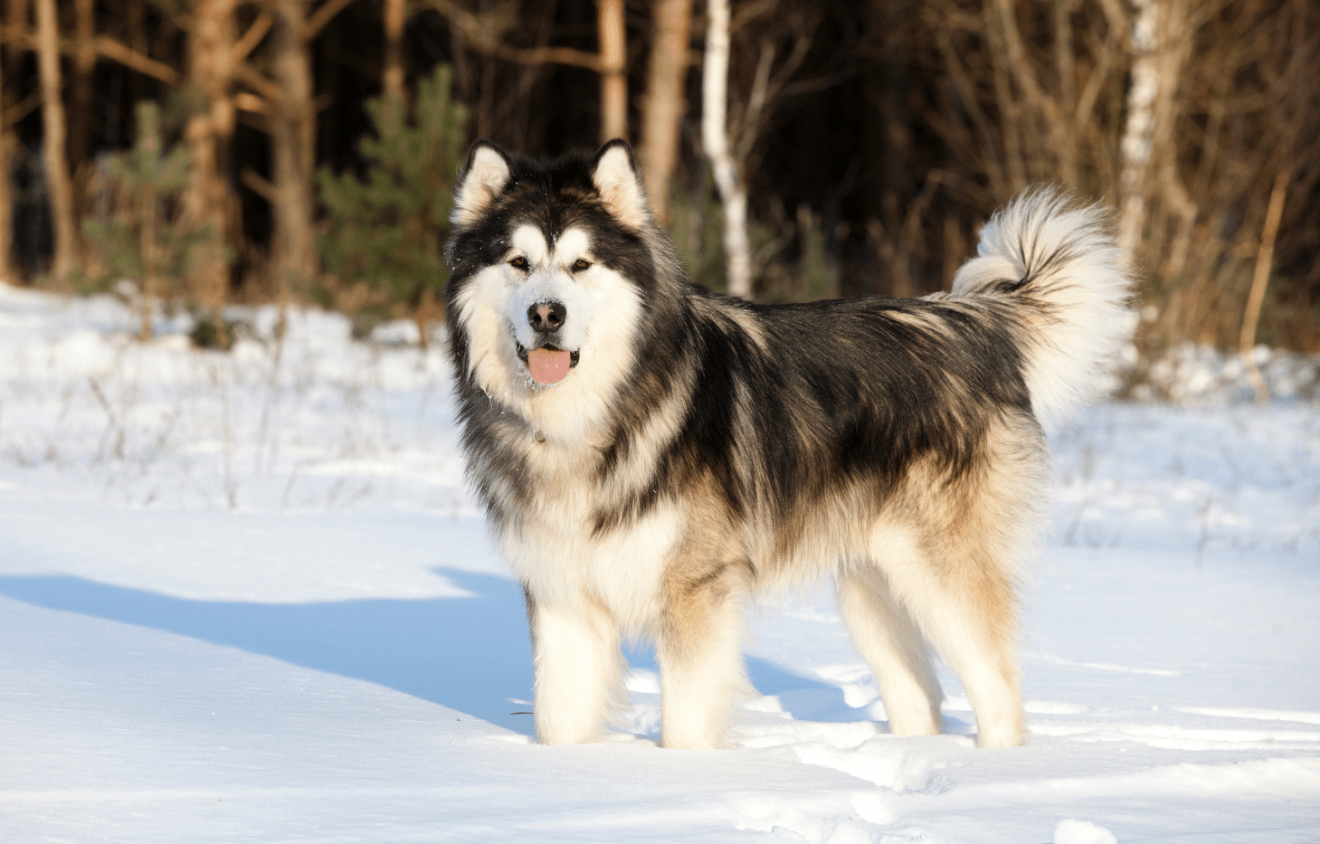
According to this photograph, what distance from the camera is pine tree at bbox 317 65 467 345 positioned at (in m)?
9.72

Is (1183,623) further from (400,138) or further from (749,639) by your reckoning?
(400,138)

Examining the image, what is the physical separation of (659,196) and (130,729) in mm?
8930

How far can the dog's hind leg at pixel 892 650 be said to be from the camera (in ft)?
11.1

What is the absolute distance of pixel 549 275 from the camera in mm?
2881

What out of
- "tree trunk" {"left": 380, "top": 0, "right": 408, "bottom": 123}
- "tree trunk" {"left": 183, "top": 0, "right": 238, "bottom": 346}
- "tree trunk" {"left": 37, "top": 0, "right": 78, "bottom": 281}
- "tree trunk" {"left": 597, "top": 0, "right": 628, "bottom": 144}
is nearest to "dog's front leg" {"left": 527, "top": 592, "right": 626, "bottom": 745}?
"tree trunk" {"left": 597, "top": 0, "right": 628, "bottom": 144}

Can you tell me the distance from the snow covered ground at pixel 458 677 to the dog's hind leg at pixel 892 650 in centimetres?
15

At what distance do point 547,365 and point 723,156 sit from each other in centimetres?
733

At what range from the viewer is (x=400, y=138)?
31.9 ft

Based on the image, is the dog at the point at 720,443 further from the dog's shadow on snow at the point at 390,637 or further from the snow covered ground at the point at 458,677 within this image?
the dog's shadow on snow at the point at 390,637

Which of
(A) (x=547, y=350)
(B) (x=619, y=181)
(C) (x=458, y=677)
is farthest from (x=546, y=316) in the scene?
(C) (x=458, y=677)

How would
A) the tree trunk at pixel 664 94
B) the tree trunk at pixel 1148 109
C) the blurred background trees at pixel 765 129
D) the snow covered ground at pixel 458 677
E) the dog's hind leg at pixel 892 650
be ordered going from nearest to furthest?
the snow covered ground at pixel 458 677 → the dog's hind leg at pixel 892 650 → the tree trunk at pixel 1148 109 → the blurred background trees at pixel 765 129 → the tree trunk at pixel 664 94

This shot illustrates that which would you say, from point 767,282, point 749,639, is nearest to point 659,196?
point 767,282

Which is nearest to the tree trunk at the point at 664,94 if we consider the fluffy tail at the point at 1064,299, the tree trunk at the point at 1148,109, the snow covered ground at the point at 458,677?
the tree trunk at the point at 1148,109

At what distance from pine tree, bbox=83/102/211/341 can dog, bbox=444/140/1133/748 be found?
6705 millimetres
